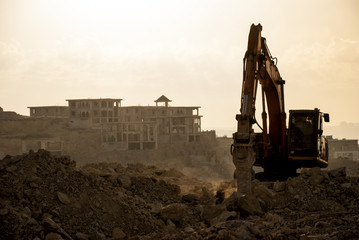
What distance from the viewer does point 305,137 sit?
17.9 metres

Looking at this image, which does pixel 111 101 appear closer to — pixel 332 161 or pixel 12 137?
pixel 12 137

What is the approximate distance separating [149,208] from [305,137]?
769cm

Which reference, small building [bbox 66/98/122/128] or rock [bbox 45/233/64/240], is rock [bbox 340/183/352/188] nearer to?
rock [bbox 45/233/64/240]

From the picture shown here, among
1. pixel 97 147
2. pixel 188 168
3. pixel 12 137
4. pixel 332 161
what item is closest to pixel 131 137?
pixel 97 147

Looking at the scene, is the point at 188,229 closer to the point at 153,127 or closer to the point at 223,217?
the point at 223,217

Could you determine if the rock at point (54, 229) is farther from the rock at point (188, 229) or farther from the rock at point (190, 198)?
the rock at point (190, 198)

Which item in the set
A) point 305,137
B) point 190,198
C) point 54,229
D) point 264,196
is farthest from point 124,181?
point 305,137

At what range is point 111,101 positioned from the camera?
6131 cm

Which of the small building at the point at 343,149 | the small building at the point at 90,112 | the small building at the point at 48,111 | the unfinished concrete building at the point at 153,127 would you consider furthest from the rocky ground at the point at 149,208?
the small building at the point at 343,149

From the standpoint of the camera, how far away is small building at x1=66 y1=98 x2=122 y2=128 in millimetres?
59469

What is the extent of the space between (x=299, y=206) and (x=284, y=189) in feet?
4.09


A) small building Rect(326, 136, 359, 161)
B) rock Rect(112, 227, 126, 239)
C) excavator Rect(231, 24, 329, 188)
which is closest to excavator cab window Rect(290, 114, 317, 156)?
excavator Rect(231, 24, 329, 188)

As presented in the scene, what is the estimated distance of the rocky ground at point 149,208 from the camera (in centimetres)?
1041

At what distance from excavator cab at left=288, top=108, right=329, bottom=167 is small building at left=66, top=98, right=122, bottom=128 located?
43.4m
